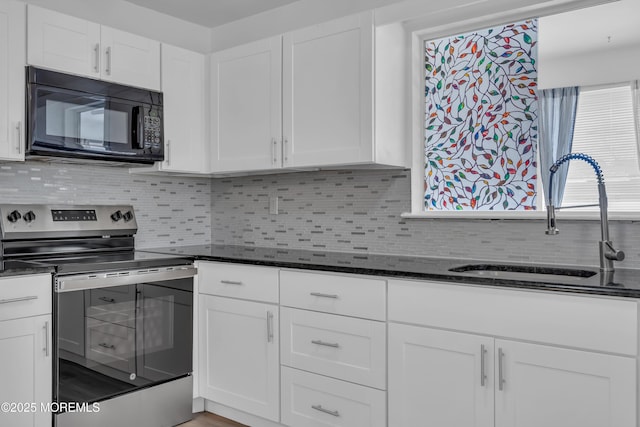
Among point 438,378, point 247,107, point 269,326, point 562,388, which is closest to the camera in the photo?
point 562,388

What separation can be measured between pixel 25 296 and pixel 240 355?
1023 mm

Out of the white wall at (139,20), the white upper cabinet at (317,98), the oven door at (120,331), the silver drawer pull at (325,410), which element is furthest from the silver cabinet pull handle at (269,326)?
the white wall at (139,20)

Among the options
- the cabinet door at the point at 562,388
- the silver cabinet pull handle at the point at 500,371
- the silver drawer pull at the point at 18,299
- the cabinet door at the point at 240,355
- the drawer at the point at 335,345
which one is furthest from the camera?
the cabinet door at the point at 240,355

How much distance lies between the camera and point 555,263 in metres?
2.31

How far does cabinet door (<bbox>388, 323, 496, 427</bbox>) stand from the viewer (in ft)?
6.15

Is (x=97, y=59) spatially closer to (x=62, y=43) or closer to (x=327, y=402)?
(x=62, y=43)

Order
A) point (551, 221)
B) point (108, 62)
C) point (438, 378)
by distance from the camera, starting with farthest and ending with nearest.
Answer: point (108, 62) < point (551, 221) < point (438, 378)

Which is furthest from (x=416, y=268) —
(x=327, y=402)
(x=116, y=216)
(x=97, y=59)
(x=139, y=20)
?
(x=139, y=20)

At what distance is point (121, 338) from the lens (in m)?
2.43

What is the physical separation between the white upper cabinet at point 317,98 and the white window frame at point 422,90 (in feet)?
0.22

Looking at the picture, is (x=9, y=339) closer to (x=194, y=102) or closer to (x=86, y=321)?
(x=86, y=321)

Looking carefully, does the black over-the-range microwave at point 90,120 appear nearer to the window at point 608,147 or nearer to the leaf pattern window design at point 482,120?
the leaf pattern window design at point 482,120

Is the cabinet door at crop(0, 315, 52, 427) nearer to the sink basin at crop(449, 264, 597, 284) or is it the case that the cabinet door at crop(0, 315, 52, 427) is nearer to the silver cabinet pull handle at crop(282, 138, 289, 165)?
the silver cabinet pull handle at crop(282, 138, 289, 165)

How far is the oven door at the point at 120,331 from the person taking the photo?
7.32 ft
